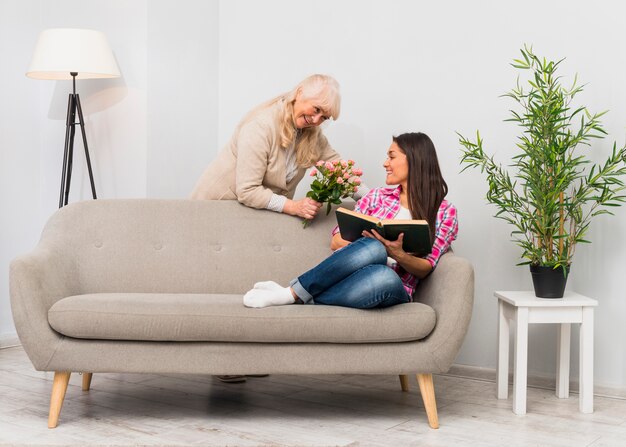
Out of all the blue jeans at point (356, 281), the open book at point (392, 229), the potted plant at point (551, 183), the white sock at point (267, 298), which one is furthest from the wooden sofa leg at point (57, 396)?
the potted plant at point (551, 183)

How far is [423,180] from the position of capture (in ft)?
10.2

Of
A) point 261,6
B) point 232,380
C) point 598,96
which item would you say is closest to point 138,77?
point 261,6

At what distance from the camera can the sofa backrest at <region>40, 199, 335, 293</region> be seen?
320 cm

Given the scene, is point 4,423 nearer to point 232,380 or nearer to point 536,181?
point 232,380

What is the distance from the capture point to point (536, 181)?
10.3 feet

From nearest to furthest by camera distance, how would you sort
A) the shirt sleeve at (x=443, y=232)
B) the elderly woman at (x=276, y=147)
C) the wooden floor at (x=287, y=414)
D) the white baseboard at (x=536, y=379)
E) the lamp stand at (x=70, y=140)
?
the wooden floor at (x=287, y=414) < the shirt sleeve at (x=443, y=232) < the elderly woman at (x=276, y=147) < the white baseboard at (x=536, y=379) < the lamp stand at (x=70, y=140)

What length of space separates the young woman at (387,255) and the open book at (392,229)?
27 millimetres

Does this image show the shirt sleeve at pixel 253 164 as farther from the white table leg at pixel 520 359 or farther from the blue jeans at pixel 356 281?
the white table leg at pixel 520 359

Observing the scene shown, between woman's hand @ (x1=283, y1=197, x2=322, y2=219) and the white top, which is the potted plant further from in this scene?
woman's hand @ (x1=283, y1=197, x2=322, y2=219)

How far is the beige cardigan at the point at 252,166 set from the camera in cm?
329

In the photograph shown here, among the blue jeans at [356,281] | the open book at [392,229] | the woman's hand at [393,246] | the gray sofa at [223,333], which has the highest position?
the open book at [392,229]

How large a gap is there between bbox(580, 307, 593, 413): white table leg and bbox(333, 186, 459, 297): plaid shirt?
2.02 ft

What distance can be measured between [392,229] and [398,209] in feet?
1.07

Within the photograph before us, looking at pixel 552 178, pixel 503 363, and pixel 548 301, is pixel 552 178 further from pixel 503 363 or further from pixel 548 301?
pixel 503 363
